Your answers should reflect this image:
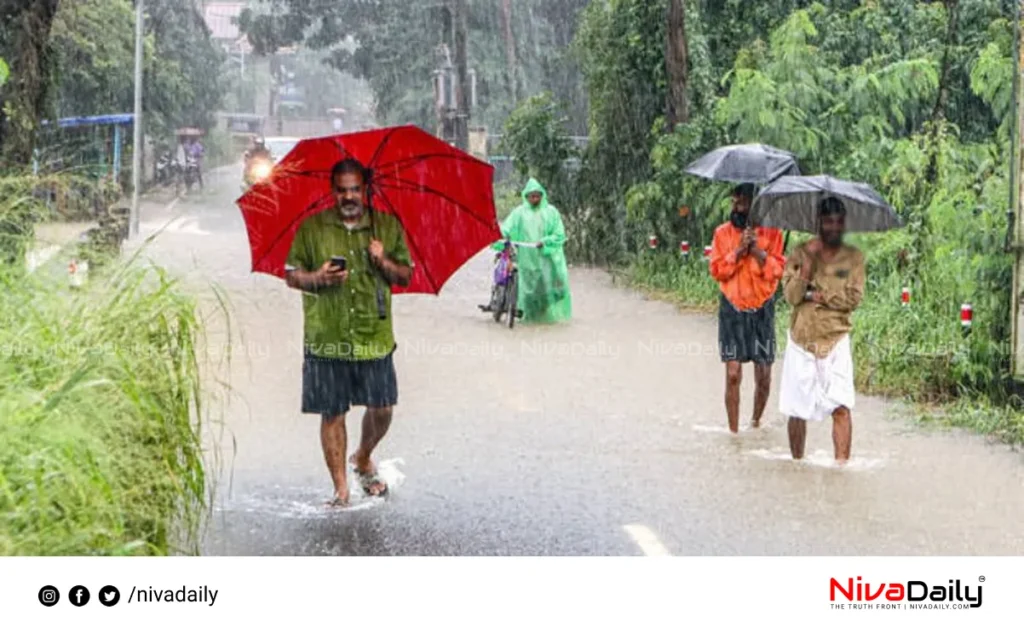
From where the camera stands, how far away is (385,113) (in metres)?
38.4

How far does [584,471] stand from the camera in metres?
9.05

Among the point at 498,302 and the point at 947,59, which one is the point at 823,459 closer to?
the point at 498,302

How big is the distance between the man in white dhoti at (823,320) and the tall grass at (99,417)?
3.32 metres

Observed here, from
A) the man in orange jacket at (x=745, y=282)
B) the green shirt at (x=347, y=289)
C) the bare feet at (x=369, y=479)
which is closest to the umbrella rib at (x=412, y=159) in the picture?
the green shirt at (x=347, y=289)

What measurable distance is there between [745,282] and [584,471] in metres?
1.56

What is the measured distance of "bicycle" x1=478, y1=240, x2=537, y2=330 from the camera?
15.8 m

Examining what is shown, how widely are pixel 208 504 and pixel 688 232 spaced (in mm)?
12451

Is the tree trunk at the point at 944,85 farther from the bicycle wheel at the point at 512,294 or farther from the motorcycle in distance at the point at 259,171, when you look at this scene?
the motorcycle in distance at the point at 259,171

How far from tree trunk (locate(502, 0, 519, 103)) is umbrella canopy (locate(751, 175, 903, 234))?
96.2ft

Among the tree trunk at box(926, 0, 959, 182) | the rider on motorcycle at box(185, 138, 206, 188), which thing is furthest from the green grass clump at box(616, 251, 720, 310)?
the rider on motorcycle at box(185, 138, 206, 188)

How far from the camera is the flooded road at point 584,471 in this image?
7.41m

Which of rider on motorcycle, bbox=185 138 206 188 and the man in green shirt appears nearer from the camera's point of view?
the man in green shirt

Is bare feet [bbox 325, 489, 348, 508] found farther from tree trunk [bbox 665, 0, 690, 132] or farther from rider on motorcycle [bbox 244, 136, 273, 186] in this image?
tree trunk [bbox 665, 0, 690, 132]

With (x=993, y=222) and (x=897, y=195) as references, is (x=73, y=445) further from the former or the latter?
(x=897, y=195)
